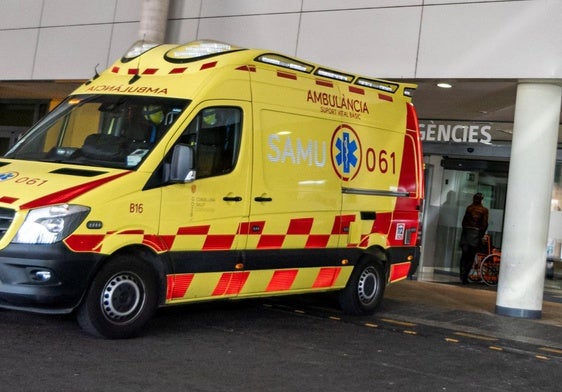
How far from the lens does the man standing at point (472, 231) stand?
51.4ft

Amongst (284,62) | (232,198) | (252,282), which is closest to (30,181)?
(232,198)

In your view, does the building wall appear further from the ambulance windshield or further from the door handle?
the ambulance windshield

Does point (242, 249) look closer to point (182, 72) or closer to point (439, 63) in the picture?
point (182, 72)

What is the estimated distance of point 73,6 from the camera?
617 inches

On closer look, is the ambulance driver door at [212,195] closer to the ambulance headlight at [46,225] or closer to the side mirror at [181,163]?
the side mirror at [181,163]

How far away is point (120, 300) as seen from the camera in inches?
270

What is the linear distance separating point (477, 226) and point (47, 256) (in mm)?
10749

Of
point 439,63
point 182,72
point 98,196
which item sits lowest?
point 98,196

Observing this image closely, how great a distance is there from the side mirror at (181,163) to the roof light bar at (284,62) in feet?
4.82

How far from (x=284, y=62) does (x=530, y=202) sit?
4.13 metres

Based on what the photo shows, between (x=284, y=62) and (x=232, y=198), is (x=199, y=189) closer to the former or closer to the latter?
(x=232, y=198)

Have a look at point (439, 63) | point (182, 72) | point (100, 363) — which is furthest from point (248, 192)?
point (439, 63)

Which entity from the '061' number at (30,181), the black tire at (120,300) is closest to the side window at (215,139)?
the black tire at (120,300)

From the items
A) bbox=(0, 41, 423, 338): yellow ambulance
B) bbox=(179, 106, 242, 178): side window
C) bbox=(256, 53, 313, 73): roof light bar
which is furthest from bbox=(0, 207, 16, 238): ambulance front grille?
bbox=(256, 53, 313, 73): roof light bar
